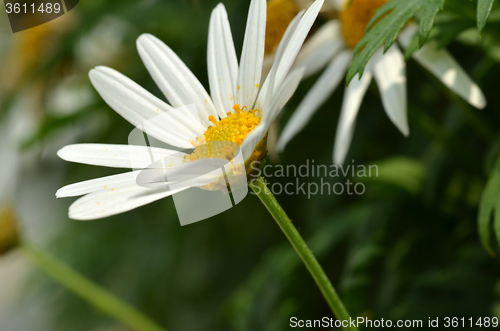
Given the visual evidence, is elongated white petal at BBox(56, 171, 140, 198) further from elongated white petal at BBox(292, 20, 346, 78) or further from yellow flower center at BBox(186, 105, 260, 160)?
elongated white petal at BBox(292, 20, 346, 78)

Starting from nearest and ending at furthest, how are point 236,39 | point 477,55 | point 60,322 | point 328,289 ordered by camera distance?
point 328,289 → point 477,55 → point 236,39 → point 60,322

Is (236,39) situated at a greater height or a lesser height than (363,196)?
greater

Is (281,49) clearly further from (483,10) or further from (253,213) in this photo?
(253,213)

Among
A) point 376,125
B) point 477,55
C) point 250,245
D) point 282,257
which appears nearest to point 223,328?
point 250,245

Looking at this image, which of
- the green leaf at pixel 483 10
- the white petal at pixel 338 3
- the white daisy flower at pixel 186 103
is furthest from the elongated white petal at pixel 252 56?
the white petal at pixel 338 3

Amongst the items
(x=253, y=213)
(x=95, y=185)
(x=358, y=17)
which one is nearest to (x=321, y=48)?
(x=358, y=17)

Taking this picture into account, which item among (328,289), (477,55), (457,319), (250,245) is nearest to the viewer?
(328,289)

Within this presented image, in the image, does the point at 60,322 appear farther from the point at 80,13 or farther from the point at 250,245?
the point at 80,13
